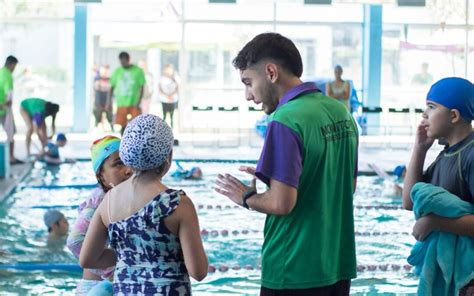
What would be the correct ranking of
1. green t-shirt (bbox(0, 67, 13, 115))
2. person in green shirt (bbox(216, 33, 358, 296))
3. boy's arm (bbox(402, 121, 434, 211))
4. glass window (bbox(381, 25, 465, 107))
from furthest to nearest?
1. glass window (bbox(381, 25, 465, 107))
2. green t-shirt (bbox(0, 67, 13, 115))
3. boy's arm (bbox(402, 121, 434, 211))
4. person in green shirt (bbox(216, 33, 358, 296))

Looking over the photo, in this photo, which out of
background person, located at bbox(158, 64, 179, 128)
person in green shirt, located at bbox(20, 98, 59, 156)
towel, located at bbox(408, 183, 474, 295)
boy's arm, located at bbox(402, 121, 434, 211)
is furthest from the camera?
background person, located at bbox(158, 64, 179, 128)

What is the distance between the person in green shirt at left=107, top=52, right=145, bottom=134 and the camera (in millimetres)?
16531

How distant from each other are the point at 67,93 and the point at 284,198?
67.2 ft

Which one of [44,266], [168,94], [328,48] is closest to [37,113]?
[168,94]

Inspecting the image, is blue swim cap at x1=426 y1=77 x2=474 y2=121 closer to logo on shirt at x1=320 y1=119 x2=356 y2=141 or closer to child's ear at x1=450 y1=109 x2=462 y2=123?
child's ear at x1=450 y1=109 x2=462 y2=123

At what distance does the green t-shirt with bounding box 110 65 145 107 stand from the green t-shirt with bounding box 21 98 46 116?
1.96 metres

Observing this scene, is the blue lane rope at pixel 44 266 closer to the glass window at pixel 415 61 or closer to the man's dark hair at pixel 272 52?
the man's dark hair at pixel 272 52

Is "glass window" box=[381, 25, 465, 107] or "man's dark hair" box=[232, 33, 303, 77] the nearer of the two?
"man's dark hair" box=[232, 33, 303, 77]

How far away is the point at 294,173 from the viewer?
313 centimetres

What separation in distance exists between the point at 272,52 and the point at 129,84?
13.5 m

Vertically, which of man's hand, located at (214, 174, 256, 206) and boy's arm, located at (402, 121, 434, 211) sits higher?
boy's arm, located at (402, 121, 434, 211)

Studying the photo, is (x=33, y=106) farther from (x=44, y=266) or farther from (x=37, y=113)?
(x=44, y=266)

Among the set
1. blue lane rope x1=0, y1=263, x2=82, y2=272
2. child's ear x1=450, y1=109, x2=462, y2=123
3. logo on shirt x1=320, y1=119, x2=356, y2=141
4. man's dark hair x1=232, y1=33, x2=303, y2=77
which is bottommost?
blue lane rope x1=0, y1=263, x2=82, y2=272

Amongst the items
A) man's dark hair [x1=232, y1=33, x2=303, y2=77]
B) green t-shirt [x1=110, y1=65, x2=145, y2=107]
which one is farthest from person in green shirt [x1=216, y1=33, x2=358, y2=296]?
green t-shirt [x1=110, y1=65, x2=145, y2=107]
